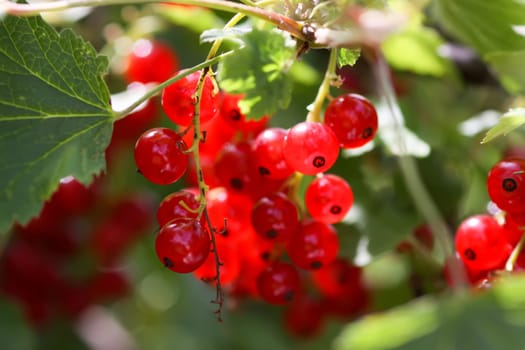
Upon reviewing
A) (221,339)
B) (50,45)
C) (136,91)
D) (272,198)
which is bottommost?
(221,339)

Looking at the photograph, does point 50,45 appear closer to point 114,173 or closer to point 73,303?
point 114,173

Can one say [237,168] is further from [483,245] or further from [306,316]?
[306,316]

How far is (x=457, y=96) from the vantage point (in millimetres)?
1584

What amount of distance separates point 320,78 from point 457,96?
43 cm

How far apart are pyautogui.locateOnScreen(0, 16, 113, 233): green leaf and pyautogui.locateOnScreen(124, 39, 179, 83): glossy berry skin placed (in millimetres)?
669

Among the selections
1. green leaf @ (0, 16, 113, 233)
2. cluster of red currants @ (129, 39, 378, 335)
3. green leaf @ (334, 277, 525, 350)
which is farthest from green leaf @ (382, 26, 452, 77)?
green leaf @ (334, 277, 525, 350)

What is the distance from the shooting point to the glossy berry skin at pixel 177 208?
0.88 meters

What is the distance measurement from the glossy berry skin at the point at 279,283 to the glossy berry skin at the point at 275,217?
7cm

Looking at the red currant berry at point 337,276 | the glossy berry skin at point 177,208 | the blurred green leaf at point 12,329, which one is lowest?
the blurred green leaf at point 12,329

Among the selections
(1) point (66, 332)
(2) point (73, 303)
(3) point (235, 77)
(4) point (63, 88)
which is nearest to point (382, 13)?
(3) point (235, 77)

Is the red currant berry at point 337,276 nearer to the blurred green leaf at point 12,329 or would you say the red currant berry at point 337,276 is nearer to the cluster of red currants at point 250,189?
the cluster of red currants at point 250,189

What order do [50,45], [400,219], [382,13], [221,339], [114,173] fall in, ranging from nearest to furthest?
[382,13]
[50,45]
[400,219]
[114,173]
[221,339]

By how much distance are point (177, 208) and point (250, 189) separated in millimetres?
146

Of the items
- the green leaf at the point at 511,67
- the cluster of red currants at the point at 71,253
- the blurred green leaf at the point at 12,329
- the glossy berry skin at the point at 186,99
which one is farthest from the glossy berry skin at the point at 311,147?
the blurred green leaf at the point at 12,329
